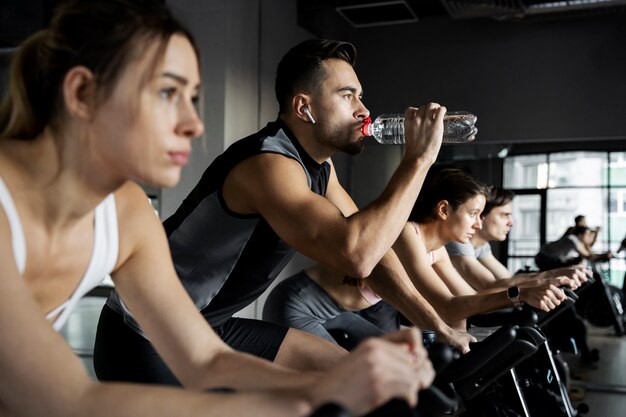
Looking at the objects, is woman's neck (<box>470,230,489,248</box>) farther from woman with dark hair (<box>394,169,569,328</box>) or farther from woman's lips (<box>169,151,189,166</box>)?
woman's lips (<box>169,151,189,166</box>)

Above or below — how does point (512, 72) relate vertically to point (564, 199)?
above

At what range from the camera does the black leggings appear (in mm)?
1633

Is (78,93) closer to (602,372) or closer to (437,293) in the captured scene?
(437,293)

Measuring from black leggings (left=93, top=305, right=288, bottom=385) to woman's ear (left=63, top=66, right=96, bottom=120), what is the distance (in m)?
0.81

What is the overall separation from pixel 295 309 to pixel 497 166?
258 cm

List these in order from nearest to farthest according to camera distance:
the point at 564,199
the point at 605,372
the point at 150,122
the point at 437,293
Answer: the point at 150,122 < the point at 437,293 < the point at 564,199 < the point at 605,372

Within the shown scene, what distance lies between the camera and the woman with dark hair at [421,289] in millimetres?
2529

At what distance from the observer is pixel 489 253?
4352 mm

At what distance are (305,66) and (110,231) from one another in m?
1.02

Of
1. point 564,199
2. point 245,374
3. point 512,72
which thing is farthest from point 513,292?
point 512,72

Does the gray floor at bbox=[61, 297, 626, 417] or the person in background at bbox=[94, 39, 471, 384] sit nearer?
the person in background at bbox=[94, 39, 471, 384]

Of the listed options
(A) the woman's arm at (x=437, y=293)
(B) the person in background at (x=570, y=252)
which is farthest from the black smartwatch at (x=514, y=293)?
(B) the person in background at (x=570, y=252)

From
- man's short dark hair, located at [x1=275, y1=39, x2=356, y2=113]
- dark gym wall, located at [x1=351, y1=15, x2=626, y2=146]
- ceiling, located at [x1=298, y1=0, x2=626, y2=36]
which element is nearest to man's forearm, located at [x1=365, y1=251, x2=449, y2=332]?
man's short dark hair, located at [x1=275, y1=39, x2=356, y2=113]

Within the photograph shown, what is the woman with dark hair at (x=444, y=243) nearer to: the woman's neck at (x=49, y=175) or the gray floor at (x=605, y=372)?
the woman's neck at (x=49, y=175)
